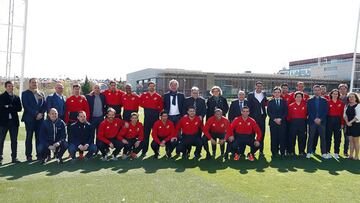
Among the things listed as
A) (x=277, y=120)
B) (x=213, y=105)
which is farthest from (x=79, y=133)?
(x=277, y=120)

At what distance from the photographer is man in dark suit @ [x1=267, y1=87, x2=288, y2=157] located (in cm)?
849

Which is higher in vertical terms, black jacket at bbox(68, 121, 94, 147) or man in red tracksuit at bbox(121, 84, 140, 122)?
man in red tracksuit at bbox(121, 84, 140, 122)

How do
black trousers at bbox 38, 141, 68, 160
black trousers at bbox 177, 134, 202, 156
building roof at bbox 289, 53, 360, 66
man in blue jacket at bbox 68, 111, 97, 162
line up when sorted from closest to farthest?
black trousers at bbox 38, 141, 68, 160, man in blue jacket at bbox 68, 111, 97, 162, black trousers at bbox 177, 134, 202, 156, building roof at bbox 289, 53, 360, 66

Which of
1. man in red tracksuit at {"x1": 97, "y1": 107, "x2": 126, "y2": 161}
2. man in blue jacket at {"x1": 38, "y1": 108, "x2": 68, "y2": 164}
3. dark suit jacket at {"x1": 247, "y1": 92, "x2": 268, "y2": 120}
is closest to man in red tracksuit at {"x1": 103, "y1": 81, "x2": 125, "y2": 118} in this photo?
man in red tracksuit at {"x1": 97, "y1": 107, "x2": 126, "y2": 161}

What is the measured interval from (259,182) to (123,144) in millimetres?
3356

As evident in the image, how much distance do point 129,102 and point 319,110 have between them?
15.5 ft

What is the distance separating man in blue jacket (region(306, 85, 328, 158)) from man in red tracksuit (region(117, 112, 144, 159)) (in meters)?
4.10

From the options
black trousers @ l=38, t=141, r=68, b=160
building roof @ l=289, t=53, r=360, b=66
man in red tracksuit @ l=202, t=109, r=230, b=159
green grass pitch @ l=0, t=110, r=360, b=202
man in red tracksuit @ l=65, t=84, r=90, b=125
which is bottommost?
green grass pitch @ l=0, t=110, r=360, b=202

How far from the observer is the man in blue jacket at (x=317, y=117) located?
27.9ft

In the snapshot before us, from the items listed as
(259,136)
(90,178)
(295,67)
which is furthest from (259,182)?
(295,67)

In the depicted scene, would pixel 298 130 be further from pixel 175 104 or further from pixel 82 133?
pixel 82 133

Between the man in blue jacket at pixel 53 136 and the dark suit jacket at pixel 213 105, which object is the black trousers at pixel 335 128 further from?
the man in blue jacket at pixel 53 136

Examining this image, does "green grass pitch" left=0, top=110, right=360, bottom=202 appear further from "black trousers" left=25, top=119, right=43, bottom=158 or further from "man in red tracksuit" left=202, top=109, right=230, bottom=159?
"man in red tracksuit" left=202, top=109, right=230, bottom=159

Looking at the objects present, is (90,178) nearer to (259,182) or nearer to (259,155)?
(259,182)
